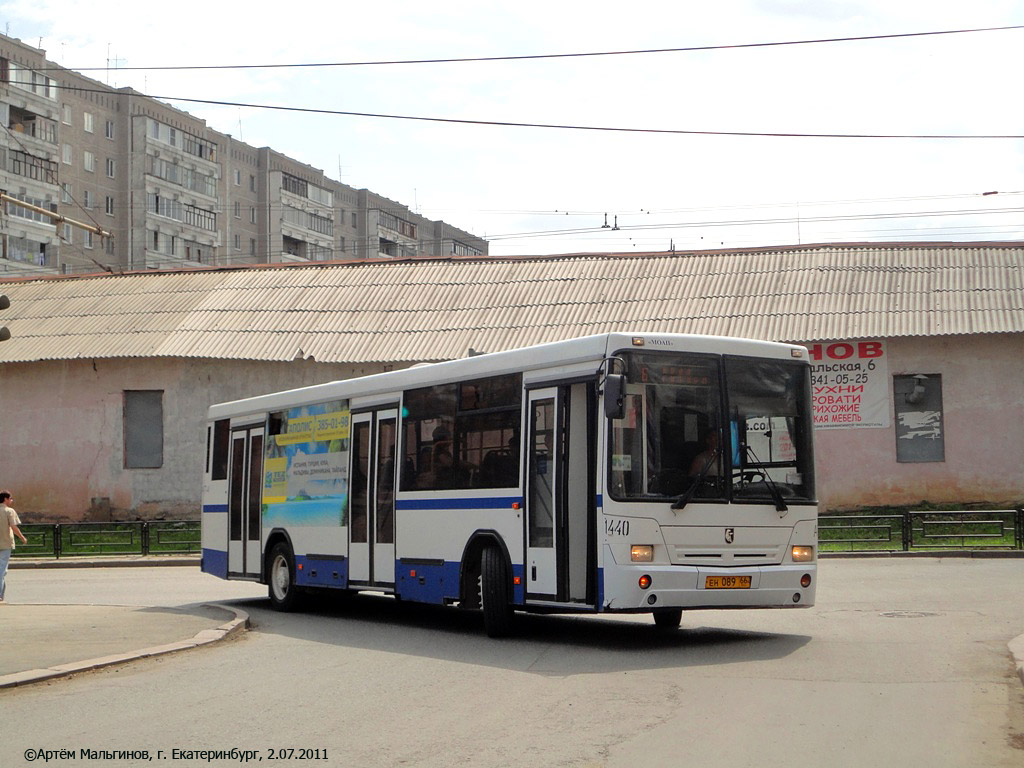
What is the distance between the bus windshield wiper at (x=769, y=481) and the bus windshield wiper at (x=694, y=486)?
41cm

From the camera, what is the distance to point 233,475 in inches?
789

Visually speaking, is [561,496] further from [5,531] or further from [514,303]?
[514,303]

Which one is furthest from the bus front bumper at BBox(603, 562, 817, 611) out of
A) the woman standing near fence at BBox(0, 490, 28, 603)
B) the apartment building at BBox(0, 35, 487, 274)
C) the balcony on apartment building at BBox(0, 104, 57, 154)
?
the balcony on apartment building at BBox(0, 104, 57, 154)

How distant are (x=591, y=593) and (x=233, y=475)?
924 centimetres

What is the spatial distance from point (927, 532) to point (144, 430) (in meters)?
23.0

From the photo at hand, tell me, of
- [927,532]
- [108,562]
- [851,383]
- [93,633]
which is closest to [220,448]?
[93,633]

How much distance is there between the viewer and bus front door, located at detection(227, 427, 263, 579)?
19297mm

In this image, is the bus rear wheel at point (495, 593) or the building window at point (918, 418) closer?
the bus rear wheel at point (495, 593)

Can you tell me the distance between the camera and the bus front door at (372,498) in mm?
15750

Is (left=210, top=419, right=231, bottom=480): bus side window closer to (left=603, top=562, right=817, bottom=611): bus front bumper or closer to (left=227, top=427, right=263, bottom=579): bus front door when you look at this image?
(left=227, top=427, right=263, bottom=579): bus front door

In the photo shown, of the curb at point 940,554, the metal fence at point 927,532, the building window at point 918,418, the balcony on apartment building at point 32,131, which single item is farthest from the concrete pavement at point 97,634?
the balcony on apartment building at point 32,131

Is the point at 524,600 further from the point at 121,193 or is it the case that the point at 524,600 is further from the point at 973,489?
the point at 121,193

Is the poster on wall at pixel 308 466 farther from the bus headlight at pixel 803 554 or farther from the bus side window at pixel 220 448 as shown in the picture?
the bus headlight at pixel 803 554

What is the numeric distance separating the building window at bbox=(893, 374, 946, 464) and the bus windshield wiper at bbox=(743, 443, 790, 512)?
23.2 m
